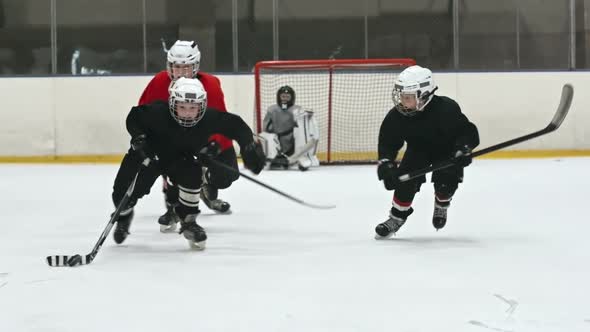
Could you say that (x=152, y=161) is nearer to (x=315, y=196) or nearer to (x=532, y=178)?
(x=315, y=196)

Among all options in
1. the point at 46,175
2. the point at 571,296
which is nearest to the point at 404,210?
the point at 571,296

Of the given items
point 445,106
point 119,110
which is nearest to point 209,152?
point 445,106

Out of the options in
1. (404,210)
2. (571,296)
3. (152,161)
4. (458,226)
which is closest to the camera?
(571,296)

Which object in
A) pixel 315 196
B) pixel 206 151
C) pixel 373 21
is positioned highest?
pixel 373 21

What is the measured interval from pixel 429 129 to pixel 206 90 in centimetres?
120

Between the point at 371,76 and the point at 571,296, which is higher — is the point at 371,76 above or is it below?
above

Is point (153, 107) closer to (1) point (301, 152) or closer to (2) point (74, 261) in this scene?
(2) point (74, 261)

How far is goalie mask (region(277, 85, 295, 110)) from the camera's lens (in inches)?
353

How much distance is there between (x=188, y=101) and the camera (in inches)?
148

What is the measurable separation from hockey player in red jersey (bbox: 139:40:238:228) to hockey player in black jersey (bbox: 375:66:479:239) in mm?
719

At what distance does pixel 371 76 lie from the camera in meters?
9.60

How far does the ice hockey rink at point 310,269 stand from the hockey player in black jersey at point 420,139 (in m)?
0.16

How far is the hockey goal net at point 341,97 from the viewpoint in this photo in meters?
9.41

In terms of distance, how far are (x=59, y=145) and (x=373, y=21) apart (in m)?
3.05
